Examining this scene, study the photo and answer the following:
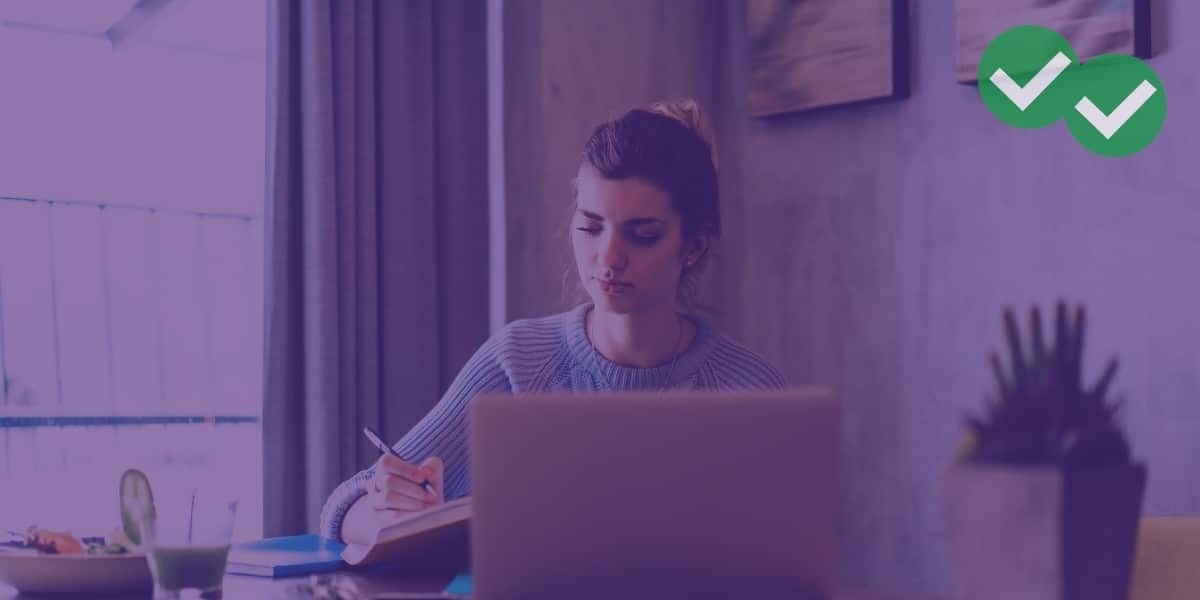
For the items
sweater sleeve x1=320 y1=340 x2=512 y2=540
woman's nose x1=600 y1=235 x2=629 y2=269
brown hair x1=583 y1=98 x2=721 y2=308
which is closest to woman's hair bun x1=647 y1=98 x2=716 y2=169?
brown hair x1=583 y1=98 x2=721 y2=308

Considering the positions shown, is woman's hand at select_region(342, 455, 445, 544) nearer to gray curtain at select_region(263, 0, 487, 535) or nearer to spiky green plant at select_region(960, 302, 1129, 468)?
spiky green plant at select_region(960, 302, 1129, 468)

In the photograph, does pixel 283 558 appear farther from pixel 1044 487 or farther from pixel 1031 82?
pixel 1031 82

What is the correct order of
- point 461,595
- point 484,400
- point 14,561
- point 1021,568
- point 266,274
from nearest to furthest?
point 1021,568
point 484,400
point 461,595
point 14,561
point 266,274

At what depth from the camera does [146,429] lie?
3027 mm

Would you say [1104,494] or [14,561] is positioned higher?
[1104,494]

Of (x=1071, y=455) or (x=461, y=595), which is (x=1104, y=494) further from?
(x=461, y=595)

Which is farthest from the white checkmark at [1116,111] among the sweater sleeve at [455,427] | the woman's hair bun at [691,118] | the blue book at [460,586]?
the blue book at [460,586]

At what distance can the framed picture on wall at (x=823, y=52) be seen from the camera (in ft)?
9.37

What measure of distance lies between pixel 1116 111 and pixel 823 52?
73 centimetres

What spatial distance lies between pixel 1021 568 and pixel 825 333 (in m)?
2.26

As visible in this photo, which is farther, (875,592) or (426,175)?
(426,175)

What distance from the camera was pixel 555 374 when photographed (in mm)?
2117

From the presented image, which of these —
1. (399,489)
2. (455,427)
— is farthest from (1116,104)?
(399,489)

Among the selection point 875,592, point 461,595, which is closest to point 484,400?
point 461,595
